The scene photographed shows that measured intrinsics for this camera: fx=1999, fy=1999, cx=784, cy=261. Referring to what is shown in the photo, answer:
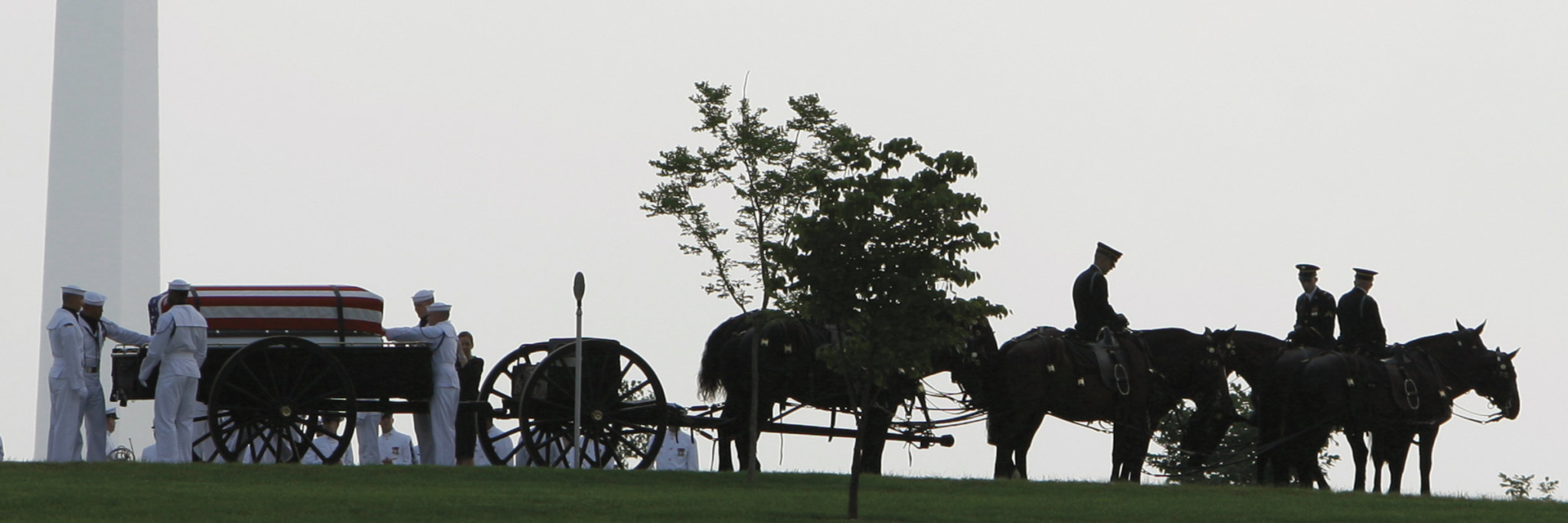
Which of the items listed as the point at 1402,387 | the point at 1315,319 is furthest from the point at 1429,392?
the point at 1315,319

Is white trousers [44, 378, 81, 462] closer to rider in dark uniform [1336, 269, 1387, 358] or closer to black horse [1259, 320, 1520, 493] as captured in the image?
black horse [1259, 320, 1520, 493]

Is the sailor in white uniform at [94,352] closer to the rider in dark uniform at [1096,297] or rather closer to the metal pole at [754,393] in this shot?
the metal pole at [754,393]

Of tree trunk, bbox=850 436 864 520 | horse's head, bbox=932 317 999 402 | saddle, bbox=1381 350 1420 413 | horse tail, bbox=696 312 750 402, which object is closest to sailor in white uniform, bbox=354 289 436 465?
horse tail, bbox=696 312 750 402

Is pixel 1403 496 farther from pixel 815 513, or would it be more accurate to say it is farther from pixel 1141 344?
pixel 815 513

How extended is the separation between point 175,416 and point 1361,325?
38.3 feet

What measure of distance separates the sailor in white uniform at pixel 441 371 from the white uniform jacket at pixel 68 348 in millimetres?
2690

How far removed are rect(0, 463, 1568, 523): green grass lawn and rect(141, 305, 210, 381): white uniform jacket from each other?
1061 mm

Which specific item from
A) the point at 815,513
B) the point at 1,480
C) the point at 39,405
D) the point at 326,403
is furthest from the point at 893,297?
the point at 39,405

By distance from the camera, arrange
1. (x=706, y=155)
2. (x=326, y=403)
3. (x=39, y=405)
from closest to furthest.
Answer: (x=326, y=403), (x=706, y=155), (x=39, y=405)

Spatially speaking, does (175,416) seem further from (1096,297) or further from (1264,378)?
(1264,378)

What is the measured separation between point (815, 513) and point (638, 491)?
5.85 feet

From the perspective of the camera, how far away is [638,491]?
15.3 metres

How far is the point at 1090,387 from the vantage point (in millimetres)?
19031

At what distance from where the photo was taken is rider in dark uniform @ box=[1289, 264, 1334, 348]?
67.5 ft
